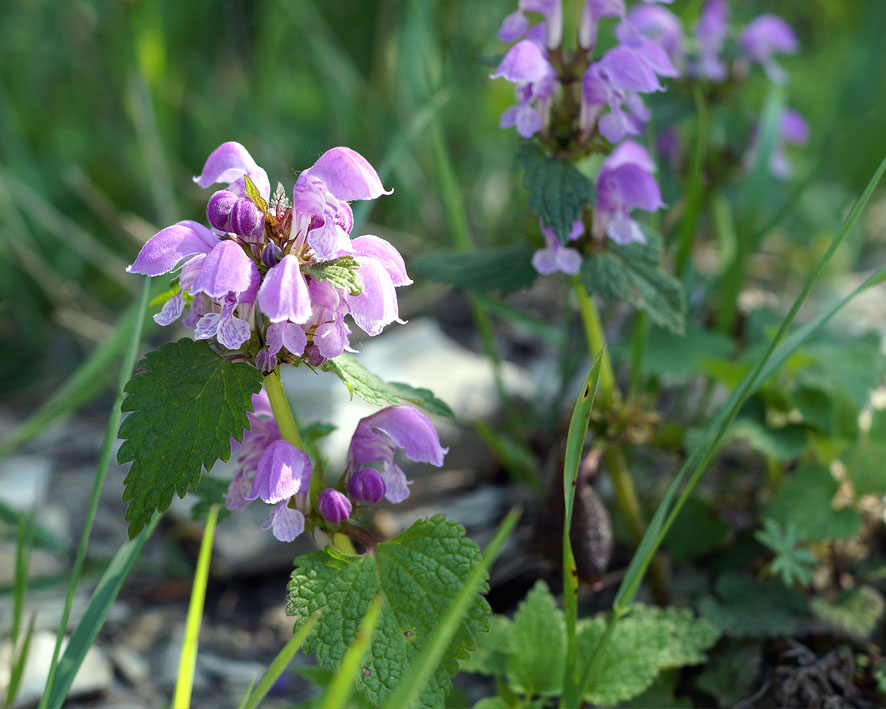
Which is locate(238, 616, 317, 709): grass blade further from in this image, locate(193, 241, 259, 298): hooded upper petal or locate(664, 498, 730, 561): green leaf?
locate(664, 498, 730, 561): green leaf

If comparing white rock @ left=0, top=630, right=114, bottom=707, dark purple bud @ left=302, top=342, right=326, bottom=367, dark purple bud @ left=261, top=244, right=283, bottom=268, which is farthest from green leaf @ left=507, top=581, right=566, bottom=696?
white rock @ left=0, top=630, right=114, bottom=707

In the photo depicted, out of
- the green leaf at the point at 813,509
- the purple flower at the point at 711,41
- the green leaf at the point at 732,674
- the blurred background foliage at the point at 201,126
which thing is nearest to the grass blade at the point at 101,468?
the green leaf at the point at 732,674

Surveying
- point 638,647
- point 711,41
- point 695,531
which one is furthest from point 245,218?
point 711,41

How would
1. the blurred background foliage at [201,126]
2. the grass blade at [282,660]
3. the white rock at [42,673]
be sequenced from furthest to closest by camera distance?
the blurred background foliage at [201,126]
the white rock at [42,673]
the grass blade at [282,660]

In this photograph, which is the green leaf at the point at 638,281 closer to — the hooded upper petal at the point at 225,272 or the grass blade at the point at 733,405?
the grass blade at the point at 733,405

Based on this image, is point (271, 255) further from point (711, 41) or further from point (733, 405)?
point (711, 41)
